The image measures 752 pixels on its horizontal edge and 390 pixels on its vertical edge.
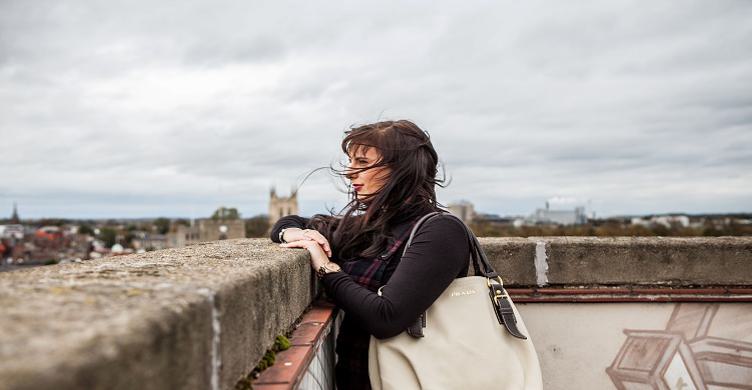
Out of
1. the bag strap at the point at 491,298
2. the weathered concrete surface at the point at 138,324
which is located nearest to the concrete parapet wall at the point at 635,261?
the bag strap at the point at 491,298

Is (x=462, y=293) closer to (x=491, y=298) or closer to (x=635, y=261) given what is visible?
(x=491, y=298)

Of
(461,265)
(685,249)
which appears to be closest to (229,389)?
(461,265)

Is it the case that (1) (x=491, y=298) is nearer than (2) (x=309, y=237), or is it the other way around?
(1) (x=491, y=298)

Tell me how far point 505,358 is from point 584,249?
1.86 metres

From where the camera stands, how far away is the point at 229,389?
4.15 feet

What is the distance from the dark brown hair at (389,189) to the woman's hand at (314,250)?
122 millimetres

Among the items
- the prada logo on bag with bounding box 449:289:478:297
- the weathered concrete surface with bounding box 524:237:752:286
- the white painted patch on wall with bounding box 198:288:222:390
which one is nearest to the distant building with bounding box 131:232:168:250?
the weathered concrete surface with bounding box 524:237:752:286

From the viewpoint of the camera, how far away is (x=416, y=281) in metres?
1.98

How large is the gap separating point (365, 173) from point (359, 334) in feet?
2.16

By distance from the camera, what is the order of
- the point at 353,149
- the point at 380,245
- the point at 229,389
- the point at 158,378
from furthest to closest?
the point at 353,149 < the point at 380,245 < the point at 229,389 < the point at 158,378

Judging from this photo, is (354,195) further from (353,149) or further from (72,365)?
(72,365)

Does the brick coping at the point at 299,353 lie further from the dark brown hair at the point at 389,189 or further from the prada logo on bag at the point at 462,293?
the prada logo on bag at the point at 462,293

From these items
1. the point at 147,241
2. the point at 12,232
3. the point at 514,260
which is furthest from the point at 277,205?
the point at 514,260

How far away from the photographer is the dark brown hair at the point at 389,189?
7.86 ft
